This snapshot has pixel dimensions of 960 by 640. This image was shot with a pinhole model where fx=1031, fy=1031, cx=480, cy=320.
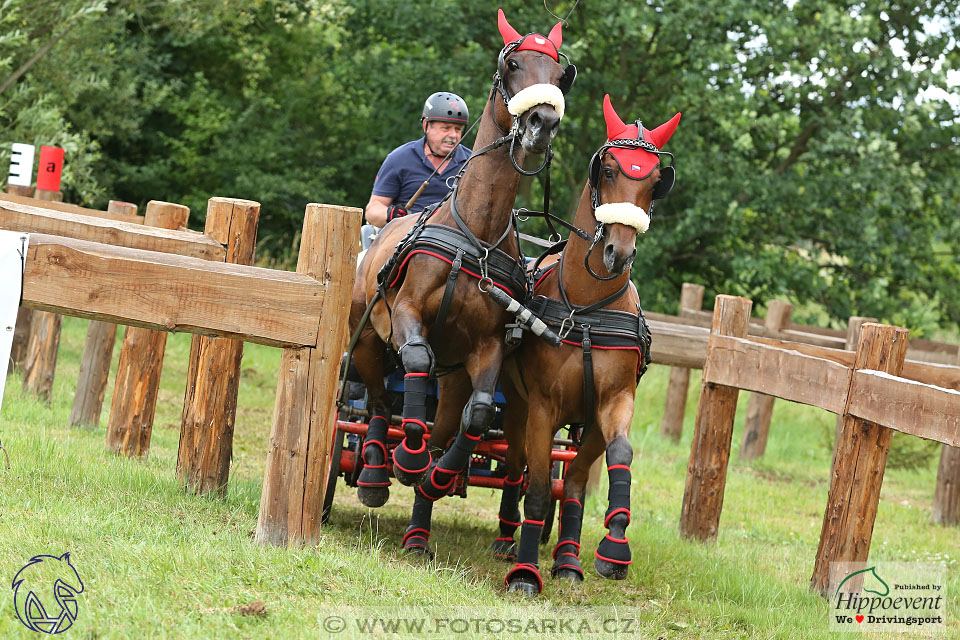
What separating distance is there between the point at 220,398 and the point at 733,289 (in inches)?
501

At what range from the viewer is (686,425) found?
13383 mm

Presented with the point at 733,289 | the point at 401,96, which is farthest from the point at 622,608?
the point at 401,96

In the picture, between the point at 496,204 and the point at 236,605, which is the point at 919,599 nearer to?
the point at 496,204

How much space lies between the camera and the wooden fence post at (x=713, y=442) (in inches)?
276

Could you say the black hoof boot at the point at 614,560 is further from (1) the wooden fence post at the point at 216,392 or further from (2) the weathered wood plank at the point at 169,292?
(1) the wooden fence post at the point at 216,392

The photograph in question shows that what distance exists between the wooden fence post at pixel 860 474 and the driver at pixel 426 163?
9.29 feet

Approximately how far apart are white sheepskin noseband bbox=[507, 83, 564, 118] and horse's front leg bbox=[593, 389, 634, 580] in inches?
58.1

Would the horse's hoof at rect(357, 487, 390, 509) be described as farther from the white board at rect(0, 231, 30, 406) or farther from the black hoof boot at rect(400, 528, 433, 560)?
the white board at rect(0, 231, 30, 406)

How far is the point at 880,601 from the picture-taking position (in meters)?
5.57

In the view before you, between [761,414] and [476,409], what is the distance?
725 centimetres

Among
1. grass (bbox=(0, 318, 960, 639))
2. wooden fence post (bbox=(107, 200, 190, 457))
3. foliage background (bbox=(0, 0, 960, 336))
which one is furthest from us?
foliage background (bbox=(0, 0, 960, 336))

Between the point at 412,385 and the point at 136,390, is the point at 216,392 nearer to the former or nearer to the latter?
the point at 136,390

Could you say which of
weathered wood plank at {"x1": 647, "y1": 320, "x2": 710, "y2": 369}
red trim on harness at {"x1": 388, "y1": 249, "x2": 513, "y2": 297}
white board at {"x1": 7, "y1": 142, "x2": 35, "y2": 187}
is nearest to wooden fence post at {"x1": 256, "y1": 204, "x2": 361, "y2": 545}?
red trim on harness at {"x1": 388, "y1": 249, "x2": 513, "y2": 297}

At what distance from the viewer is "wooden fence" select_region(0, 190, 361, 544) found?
4188 mm
